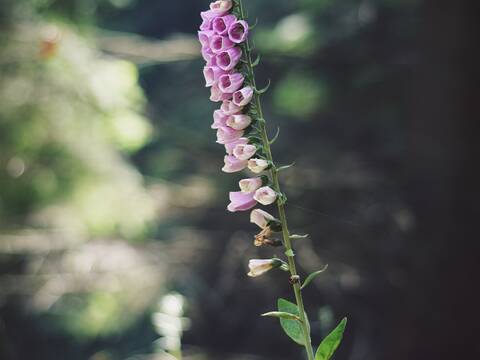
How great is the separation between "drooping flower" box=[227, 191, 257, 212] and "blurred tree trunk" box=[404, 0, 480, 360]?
350 centimetres

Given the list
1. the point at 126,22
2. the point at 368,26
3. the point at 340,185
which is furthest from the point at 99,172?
the point at 126,22

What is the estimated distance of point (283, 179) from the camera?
564 cm

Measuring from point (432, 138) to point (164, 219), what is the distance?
3.69 meters

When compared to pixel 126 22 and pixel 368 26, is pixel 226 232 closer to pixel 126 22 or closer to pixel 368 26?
pixel 368 26

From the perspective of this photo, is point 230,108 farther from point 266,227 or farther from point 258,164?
point 266,227

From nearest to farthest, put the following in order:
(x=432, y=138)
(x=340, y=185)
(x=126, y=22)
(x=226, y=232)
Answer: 1. (x=432, y=138)
2. (x=340, y=185)
3. (x=226, y=232)
4. (x=126, y=22)

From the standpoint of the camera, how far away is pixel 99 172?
4867 millimetres

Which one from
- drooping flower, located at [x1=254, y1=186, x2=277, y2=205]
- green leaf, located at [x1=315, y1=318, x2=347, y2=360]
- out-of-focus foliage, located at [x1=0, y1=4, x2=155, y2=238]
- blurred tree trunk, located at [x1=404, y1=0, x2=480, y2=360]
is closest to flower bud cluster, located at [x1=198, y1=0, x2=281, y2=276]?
drooping flower, located at [x1=254, y1=186, x2=277, y2=205]

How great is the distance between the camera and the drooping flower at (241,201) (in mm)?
1269

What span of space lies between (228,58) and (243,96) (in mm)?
77

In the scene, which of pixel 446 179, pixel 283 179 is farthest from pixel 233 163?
pixel 283 179

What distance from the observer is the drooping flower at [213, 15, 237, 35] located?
1146 mm

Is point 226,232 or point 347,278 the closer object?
point 347,278

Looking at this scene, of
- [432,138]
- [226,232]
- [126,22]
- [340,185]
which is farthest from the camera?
[126,22]
